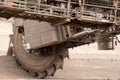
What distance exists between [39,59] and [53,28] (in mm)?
4247

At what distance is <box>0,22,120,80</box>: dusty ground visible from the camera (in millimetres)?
26297

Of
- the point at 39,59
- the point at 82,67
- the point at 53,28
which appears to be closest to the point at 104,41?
the point at 53,28

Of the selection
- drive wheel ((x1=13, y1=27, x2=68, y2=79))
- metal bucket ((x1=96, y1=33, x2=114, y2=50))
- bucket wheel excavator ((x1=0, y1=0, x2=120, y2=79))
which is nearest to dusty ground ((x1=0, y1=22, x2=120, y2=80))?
drive wheel ((x1=13, y1=27, x2=68, y2=79))

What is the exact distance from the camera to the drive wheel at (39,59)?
83.8 ft

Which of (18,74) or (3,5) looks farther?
(18,74)

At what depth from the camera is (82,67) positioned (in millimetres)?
31188

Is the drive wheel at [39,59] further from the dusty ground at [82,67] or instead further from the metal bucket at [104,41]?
the metal bucket at [104,41]

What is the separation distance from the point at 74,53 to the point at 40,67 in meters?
13.1

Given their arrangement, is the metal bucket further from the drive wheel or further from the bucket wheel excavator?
the drive wheel

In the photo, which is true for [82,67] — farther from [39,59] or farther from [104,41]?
[104,41]

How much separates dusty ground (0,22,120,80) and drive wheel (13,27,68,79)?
0.58m

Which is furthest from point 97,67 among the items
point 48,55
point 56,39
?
point 56,39

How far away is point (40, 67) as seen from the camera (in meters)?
25.9

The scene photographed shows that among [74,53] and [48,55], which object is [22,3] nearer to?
[48,55]
